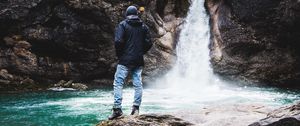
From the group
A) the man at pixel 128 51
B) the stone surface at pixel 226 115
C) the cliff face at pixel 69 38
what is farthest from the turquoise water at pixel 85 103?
the stone surface at pixel 226 115

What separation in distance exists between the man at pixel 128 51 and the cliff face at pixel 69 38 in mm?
15994

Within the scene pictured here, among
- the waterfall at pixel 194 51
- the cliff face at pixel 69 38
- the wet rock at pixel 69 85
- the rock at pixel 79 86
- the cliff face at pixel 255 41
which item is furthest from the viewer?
the waterfall at pixel 194 51

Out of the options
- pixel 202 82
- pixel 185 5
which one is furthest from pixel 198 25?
pixel 202 82

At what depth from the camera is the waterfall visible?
27.7 m

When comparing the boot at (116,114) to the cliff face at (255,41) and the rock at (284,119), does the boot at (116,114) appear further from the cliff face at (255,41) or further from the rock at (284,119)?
the cliff face at (255,41)

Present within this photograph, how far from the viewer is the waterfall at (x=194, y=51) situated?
27.7 metres

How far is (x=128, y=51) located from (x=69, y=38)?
1709 cm

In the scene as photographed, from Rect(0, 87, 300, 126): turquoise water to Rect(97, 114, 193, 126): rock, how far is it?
15.3 ft

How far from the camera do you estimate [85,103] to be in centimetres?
1842

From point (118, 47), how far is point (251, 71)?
1861cm

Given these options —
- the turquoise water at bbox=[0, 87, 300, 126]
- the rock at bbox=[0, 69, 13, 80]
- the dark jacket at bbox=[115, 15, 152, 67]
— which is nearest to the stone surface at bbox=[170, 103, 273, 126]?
the dark jacket at bbox=[115, 15, 152, 67]

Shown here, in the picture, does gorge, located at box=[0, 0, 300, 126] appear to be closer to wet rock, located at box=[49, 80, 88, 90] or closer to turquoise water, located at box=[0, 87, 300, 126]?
wet rock, located at box=[49, 80, 88, 90]

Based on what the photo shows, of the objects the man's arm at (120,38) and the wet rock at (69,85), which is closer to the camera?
the man's arm at (120,38)

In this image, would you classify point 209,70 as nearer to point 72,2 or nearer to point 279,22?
point 279,22
